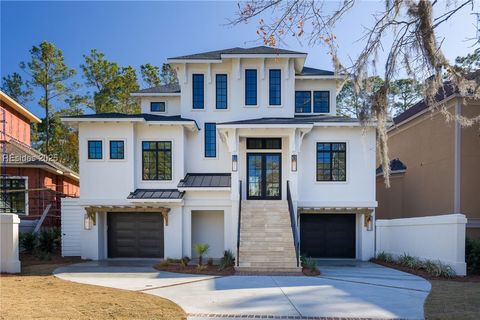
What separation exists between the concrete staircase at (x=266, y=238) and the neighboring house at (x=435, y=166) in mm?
5862

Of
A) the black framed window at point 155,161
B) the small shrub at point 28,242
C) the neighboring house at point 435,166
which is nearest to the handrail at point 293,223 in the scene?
the neighboring house at point 435,166

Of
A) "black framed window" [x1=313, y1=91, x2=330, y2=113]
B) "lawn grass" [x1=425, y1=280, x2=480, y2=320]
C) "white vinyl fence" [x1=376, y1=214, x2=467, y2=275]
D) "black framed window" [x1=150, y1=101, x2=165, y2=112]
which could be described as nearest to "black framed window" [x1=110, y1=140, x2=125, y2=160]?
"black framed window" [x1=150, y1=101, x2=165, y2=112]

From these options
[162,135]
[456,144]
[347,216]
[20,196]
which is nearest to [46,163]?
[20,196]

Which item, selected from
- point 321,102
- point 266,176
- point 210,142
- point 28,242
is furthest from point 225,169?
point 28,242

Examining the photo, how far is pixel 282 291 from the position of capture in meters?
9.08

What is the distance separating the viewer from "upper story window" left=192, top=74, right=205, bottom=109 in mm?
17250

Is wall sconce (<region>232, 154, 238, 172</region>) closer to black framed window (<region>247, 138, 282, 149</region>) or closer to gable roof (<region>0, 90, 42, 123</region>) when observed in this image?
black framed window (<region>247, 138, 282, 149</region>)

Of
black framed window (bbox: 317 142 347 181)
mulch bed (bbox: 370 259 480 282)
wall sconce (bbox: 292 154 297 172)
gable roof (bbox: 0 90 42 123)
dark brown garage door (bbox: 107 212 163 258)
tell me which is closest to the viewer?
mulch bed (bbox: 370 259 480 282)

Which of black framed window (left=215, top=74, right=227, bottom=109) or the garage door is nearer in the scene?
the garage door

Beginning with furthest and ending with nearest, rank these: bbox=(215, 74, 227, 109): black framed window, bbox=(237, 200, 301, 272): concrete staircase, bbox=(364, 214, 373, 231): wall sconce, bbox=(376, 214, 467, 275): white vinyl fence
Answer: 1. bbox=(215, 74, 227, 109): black framed window
2. bbox=(364, 214, 373, 231): wall sconce
3. bbox=(237, 200, 301, 272): concrete staircase
4. bbox=(376, 214, 467, 275): white vinyl fence

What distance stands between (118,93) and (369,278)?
2501cm

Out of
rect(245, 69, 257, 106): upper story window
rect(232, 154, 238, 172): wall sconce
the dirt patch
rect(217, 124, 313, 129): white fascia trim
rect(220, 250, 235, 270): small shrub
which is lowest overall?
the dirt patch

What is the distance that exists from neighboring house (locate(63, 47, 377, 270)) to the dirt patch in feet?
7.34

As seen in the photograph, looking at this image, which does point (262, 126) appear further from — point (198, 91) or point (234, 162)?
point (198, 91)
